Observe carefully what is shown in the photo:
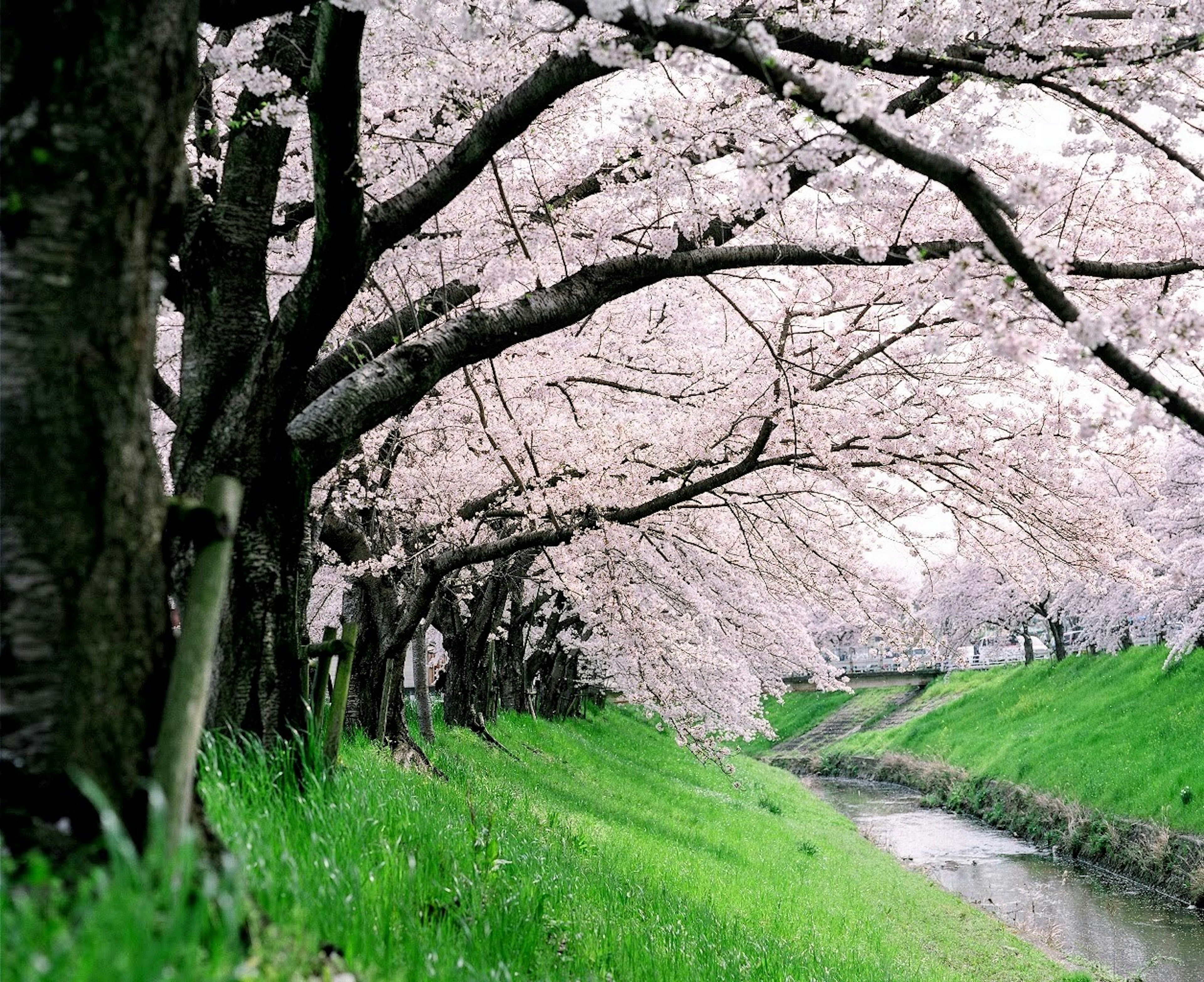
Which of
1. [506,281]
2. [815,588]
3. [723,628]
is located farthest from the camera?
[723,628]

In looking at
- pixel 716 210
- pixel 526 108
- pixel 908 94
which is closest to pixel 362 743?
pixel 716 210

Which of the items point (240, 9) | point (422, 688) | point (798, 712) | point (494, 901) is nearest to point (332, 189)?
point (240, 9)

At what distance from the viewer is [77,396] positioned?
2059 millimetres

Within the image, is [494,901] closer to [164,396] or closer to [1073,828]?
[164,396]

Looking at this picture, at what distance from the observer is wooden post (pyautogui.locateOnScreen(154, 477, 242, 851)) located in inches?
85.4

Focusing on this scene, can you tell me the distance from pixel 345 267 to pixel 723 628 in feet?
46.0

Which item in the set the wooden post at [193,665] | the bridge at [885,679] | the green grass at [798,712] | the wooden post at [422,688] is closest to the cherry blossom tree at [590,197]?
the wooden post at [193,665]

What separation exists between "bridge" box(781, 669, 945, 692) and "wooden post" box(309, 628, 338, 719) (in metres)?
53.9

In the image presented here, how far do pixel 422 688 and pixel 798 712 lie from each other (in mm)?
52413

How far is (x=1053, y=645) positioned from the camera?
160 feet

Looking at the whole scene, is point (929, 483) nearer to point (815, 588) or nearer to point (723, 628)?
point (815, 588)

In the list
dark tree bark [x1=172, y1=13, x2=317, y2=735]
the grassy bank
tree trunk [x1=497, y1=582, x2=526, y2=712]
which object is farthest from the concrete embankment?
dark tree bark [x1=172, y1=13, x2=317, y2=735]

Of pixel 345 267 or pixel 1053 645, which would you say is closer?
pixel 345 267

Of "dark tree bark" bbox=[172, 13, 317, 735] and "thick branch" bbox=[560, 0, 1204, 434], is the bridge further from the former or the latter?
"thick branch" bbox=[560, 0, 1204, 434]
